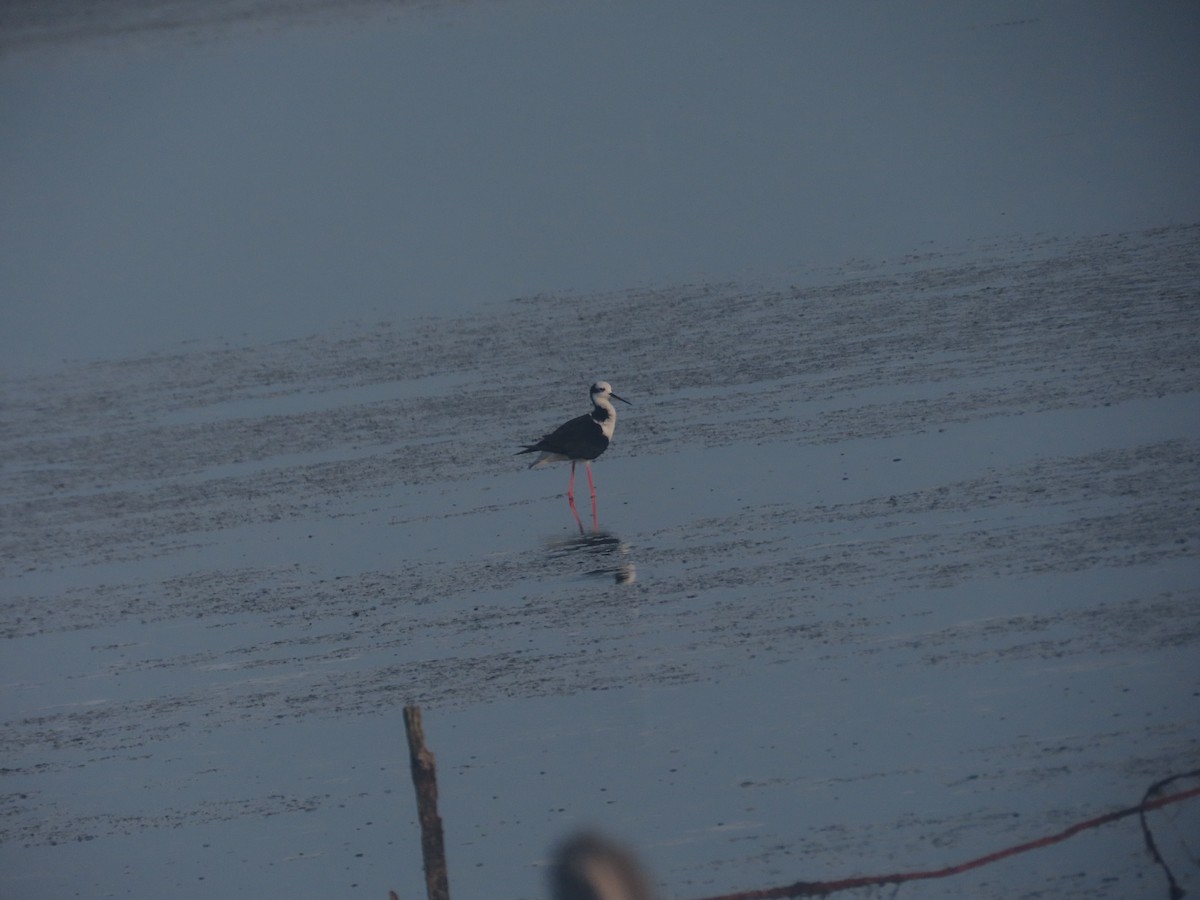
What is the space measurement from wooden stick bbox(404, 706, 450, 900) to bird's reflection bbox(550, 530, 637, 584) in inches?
201

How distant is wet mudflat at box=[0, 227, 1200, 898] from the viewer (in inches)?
364

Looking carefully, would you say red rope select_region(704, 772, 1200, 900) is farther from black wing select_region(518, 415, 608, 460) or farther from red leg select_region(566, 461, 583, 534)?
black wing select_region(518, 415, 608, 460)

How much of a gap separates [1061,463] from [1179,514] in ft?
5.81

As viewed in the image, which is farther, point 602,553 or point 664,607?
point 602,553

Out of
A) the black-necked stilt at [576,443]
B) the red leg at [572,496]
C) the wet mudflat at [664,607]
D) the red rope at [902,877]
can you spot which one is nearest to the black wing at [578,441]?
the black-necked stilt at [576,443]

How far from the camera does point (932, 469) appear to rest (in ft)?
47.3

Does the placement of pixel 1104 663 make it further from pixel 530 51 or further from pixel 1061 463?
pixel 530 51

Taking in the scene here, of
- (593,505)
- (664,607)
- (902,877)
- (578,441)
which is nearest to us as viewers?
(902,877)

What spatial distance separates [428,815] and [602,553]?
6013 millimetres

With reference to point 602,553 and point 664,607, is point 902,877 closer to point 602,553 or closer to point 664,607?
point 664,607

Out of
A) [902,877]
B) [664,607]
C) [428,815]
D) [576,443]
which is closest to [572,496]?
[576,443]

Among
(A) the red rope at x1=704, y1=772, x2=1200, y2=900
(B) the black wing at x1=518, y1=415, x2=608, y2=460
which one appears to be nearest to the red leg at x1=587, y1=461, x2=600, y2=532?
(B) the black wing at x1=518, y1=415, x2=608, y2=460

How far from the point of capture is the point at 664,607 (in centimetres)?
1224

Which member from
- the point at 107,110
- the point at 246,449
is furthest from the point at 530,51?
the point at 246,449
